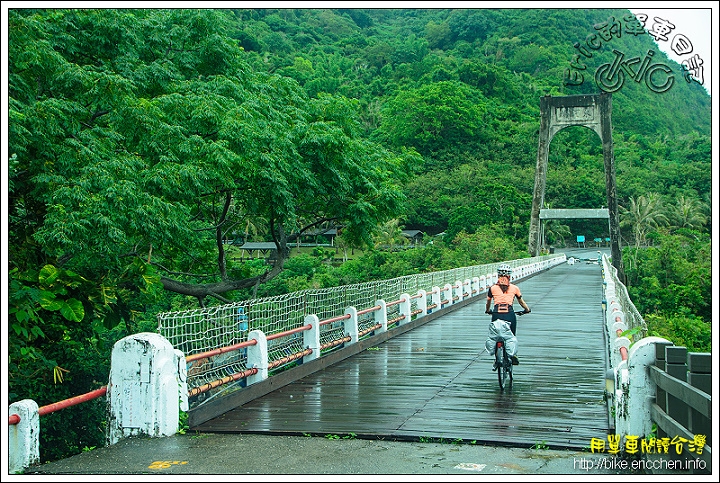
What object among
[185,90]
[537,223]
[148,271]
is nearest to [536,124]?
[537,223]

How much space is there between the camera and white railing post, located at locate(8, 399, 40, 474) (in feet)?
18.2

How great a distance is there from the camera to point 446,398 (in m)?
8.84

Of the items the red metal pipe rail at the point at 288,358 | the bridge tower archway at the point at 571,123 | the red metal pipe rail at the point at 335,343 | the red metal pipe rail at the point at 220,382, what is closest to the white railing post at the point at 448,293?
the red metal pipe rail at the point at 335,343

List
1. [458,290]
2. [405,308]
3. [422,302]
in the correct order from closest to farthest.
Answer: [405,308] → [422,302] → [458,290]

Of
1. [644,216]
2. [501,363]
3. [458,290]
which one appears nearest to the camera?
[501,363]

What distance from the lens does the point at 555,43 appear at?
119 metres

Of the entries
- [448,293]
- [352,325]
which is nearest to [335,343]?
[352,325]

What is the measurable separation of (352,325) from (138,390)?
21.0 ft

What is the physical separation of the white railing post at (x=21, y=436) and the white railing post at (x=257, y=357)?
3506mm

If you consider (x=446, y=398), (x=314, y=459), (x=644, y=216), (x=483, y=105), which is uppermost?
(x=483, y=105)

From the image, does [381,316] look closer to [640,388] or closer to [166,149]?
[166,149]

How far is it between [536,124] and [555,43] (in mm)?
34671

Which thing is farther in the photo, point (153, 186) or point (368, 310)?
point (368, 310)

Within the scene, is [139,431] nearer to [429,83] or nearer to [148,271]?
[148,271]
